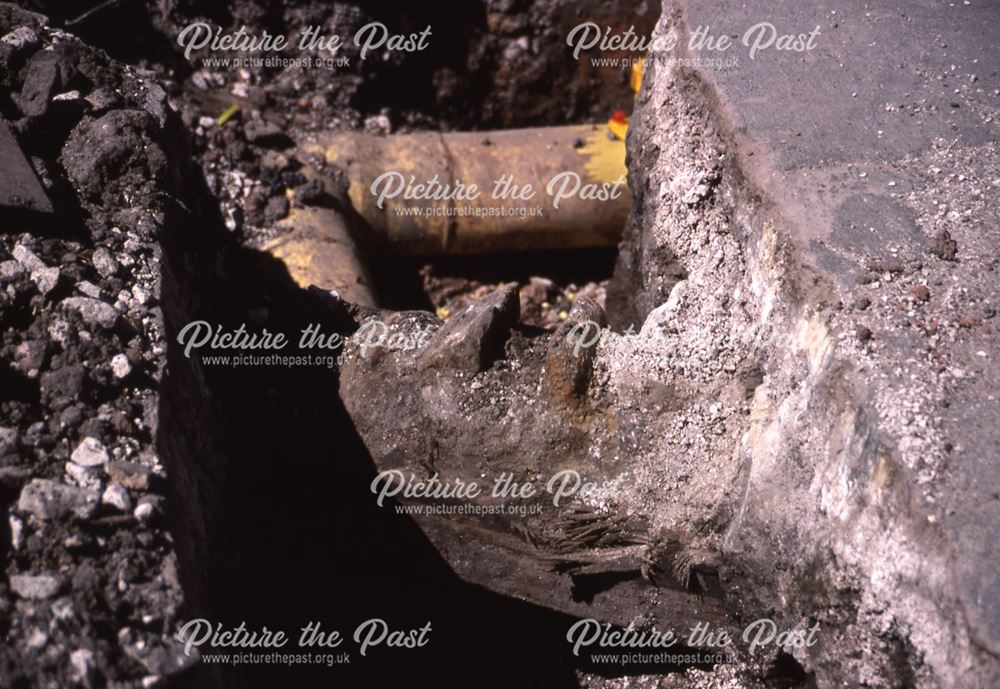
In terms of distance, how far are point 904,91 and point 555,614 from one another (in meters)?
1.51

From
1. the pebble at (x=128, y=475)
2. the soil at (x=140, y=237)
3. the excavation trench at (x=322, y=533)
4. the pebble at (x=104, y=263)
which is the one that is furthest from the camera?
the excavation trench at (x=322, y=533)

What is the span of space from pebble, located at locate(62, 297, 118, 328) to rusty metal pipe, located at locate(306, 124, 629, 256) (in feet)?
4.54

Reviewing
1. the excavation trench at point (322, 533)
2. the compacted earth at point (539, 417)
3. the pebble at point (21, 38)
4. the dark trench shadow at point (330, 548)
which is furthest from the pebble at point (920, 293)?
the pebble at point (21, 38)

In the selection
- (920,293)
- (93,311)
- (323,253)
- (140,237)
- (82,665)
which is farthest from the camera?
(323,253)

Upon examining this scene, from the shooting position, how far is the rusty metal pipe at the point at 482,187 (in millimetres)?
3217

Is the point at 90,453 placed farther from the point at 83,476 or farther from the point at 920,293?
the point at 920,293

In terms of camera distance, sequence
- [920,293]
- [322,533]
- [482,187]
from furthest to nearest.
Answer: [482,187], [322,533], [920,293]

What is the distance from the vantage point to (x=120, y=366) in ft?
5.96

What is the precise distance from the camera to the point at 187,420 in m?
2.02

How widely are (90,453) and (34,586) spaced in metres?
0.27

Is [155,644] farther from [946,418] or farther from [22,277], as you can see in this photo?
[946,418]

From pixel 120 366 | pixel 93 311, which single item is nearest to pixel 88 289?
pixel 93 311

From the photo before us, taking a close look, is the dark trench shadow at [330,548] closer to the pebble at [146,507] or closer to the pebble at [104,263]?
the pebble at [104,263]

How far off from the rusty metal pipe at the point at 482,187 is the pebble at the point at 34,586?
1875mm
